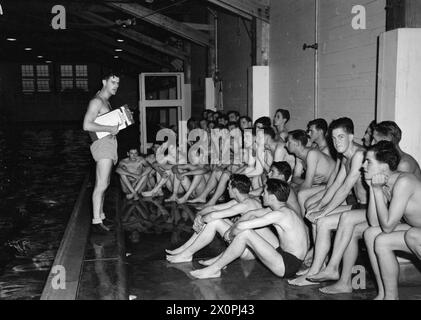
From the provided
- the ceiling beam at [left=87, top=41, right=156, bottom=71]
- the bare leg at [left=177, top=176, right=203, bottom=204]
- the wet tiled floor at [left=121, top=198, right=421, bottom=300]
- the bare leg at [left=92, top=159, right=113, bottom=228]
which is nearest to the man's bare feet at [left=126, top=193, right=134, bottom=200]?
the bare leg at [left=177, top=176, right=203, bottom=204]

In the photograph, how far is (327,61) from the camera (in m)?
7.47

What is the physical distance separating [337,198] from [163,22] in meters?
10.5

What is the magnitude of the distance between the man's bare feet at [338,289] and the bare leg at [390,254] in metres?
0.47

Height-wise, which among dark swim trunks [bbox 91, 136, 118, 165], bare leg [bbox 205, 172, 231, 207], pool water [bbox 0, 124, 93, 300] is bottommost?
pool water [bbox 0, 124, 93, 300]

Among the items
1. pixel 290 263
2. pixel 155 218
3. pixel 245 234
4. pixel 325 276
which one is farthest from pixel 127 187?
pixel 325 276

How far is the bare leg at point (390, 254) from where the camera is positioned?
154 inches

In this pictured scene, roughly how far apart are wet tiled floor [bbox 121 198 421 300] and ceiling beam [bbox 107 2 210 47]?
805 centimetres

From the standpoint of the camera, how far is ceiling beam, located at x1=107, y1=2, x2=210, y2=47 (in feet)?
43.3

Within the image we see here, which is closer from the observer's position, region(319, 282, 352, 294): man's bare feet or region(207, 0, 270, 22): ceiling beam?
region(319, 282, 352, 294): man's bare feet

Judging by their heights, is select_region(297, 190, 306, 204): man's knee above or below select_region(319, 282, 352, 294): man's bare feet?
above

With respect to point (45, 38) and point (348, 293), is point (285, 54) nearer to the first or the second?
point (348, 293)

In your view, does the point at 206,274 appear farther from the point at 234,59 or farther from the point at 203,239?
the point at 234,59

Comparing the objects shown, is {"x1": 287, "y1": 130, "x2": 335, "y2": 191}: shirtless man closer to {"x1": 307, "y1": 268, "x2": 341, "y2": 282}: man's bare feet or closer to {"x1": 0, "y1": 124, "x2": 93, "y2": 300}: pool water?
{"x1": 307, "y1": 268, "x2": 341, "y2": 282}: man's bare feet

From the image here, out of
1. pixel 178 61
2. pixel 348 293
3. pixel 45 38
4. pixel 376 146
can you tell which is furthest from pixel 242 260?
pixel 45 38
